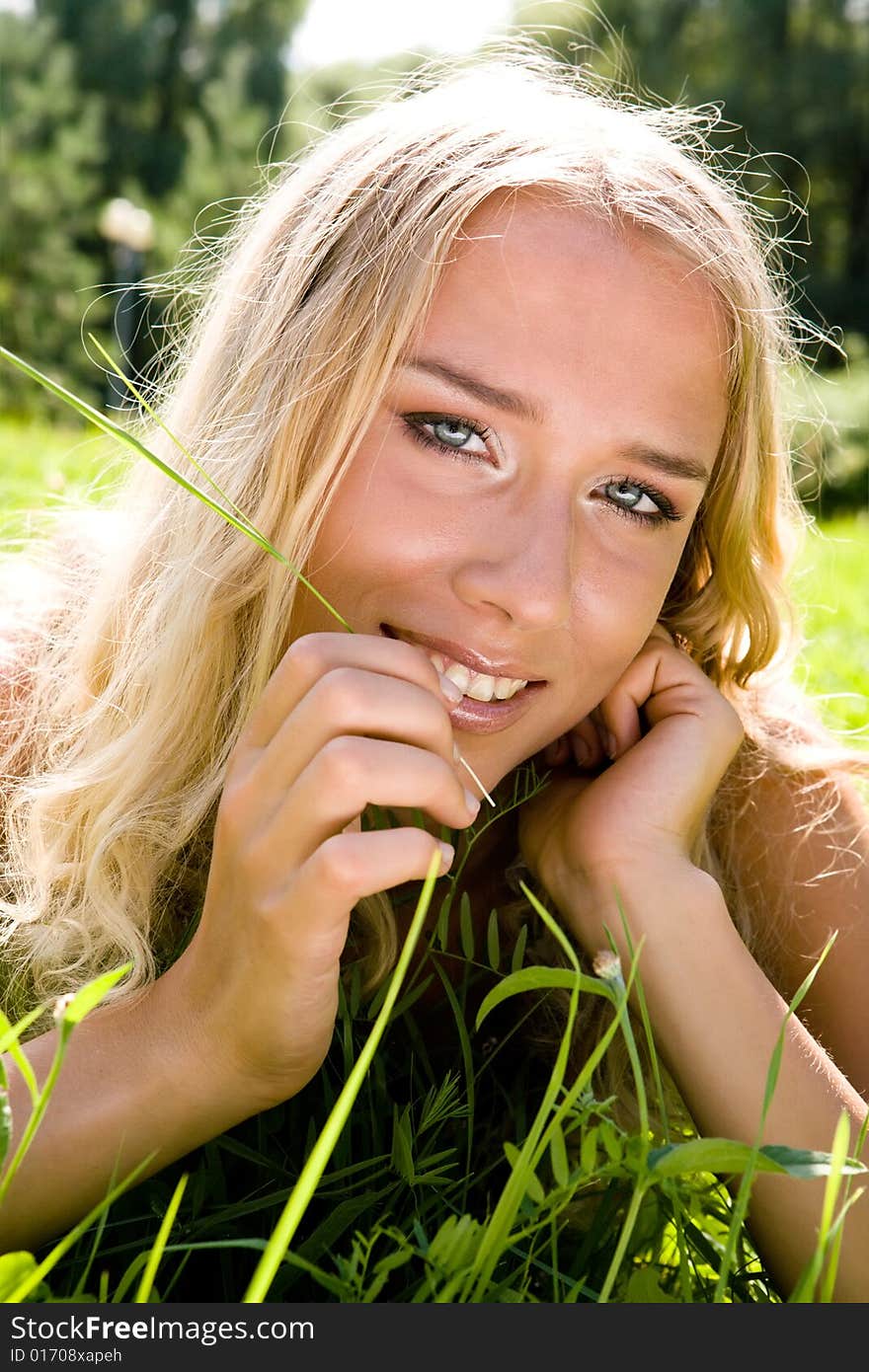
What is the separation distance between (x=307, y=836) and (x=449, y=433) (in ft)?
2.65

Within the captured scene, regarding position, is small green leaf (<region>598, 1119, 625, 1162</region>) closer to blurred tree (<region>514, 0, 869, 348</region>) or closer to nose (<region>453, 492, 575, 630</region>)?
nose (<region>453, 492, 575, 630</region>)

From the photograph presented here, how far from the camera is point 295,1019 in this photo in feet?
4.52

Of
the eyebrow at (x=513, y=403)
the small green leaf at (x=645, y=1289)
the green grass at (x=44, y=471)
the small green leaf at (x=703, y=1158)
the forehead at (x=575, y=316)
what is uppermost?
the forehead at (x=575, y=316)

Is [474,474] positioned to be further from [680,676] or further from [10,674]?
[10,674]

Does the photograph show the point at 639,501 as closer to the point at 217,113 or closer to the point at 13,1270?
the point at 13,1270

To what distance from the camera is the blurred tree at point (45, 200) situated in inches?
960

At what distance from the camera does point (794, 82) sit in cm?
3152

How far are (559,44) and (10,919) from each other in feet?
103

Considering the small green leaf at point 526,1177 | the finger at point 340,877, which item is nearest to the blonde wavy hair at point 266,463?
the finger at point 340,877

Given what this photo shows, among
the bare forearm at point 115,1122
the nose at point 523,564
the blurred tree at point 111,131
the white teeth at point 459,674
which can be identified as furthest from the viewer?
the blurred tree at point 111,131

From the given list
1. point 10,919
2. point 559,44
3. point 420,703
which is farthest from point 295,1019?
point 559,44

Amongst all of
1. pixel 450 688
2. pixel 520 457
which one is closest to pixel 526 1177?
pixel 450 688

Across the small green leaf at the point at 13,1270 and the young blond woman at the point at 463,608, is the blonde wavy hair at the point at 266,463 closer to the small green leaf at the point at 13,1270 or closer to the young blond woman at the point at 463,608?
the young blond woman at the point at 463,608

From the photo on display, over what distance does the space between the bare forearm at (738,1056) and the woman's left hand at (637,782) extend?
0.28ft
